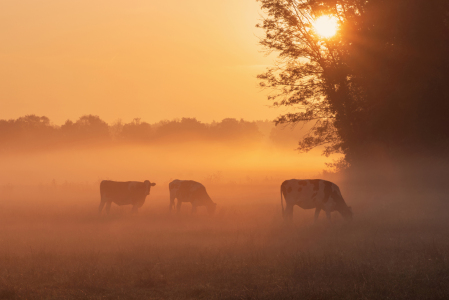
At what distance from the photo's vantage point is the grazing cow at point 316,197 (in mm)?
17094

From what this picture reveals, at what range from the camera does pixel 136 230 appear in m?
15.5

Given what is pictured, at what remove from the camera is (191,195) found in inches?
817

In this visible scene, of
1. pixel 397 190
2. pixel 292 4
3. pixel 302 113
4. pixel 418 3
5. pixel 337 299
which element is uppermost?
pixel 292 4

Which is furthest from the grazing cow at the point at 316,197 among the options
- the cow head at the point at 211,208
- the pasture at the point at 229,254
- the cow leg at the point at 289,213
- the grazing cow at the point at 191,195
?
the grazing cow at the point at 191,195

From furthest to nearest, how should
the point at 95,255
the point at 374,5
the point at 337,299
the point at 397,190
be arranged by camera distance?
the point at 397,190
the point at 374,5
the point at 95,255
the point at 337,299

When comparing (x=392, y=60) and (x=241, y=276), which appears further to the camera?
(x=392, y=60)

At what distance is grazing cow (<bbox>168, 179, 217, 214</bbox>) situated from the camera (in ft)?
67.1

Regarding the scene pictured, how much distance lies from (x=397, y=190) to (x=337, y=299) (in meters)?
15.0

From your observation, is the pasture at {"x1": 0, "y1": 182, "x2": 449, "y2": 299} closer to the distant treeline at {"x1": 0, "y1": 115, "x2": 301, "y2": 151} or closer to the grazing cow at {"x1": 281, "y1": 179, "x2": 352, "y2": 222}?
the grazing cow at {"x1": 281, "y1": 179, "x2": 352, "y2": 222}

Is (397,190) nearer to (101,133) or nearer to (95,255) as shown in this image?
(95,255)

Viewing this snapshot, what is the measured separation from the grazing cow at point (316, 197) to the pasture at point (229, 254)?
1.52ft

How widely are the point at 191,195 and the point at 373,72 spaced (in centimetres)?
979

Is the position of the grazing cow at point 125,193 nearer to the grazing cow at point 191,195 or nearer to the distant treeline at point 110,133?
the grazing cow at point 191,195

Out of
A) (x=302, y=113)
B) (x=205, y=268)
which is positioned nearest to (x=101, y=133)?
(x=302, y=113)
